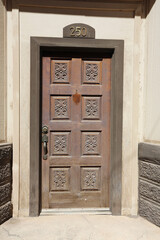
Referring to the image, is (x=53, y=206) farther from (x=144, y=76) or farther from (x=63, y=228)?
(x=144, y=76)

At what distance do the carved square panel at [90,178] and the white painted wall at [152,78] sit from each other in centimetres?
96

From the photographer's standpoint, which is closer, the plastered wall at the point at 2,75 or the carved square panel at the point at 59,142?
the plastered wall at the point at 2,75

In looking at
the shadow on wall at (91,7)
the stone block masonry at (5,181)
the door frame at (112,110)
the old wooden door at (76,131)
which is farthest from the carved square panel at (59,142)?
the shadow on wall at (91,7)

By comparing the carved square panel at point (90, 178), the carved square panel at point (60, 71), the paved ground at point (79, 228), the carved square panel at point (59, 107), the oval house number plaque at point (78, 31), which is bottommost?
the paved ground at point (79, 228)

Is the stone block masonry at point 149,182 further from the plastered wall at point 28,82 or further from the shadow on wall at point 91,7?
the shadow on wall at point 91,7

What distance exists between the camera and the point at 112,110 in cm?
336

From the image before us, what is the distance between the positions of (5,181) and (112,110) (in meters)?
1.93

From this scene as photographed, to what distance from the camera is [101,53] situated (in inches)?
133

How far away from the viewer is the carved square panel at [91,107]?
11.1ft

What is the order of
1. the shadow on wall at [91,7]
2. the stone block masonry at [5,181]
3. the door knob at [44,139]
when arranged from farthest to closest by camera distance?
the door knob at [44,139] → the shadow on wall at [91,7] → the stone block masonry at [5,181]

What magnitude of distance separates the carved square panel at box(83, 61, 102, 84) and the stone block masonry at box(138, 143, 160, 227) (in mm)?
1254

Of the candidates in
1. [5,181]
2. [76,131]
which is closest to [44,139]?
[76,131]

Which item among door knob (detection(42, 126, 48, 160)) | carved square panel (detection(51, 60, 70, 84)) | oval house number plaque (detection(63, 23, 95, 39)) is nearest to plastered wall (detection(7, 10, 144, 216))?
oval house number plaque (detection(63, 23, 95, 39))

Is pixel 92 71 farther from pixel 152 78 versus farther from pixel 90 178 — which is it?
pixel 90 178
